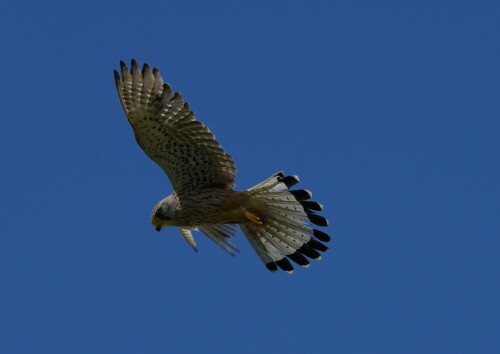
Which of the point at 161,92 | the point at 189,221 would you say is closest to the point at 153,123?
the point at 161,92

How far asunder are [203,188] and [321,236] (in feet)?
5.25

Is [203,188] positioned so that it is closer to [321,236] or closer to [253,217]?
[253,217]

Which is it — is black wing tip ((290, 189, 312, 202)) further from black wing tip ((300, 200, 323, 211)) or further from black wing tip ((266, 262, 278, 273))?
black wing tip ((266, 262, 278, 273))

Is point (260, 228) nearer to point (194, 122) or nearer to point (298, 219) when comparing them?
point (298, 219)

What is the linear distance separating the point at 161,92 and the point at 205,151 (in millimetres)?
862

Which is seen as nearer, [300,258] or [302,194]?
[302,194]

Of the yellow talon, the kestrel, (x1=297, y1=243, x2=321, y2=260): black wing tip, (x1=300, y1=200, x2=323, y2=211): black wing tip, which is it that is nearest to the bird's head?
the kestrel

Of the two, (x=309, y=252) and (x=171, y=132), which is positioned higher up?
(x=309, y=252)

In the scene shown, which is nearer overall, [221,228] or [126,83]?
[126,83]

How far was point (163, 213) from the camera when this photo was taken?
1282cm

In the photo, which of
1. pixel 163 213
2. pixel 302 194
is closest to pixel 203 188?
pixel 163 213

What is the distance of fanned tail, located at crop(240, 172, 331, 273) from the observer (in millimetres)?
12750

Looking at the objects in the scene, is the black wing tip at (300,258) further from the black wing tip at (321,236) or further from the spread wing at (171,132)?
the spread wing at (171,132)

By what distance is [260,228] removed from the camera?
13.3 meters
